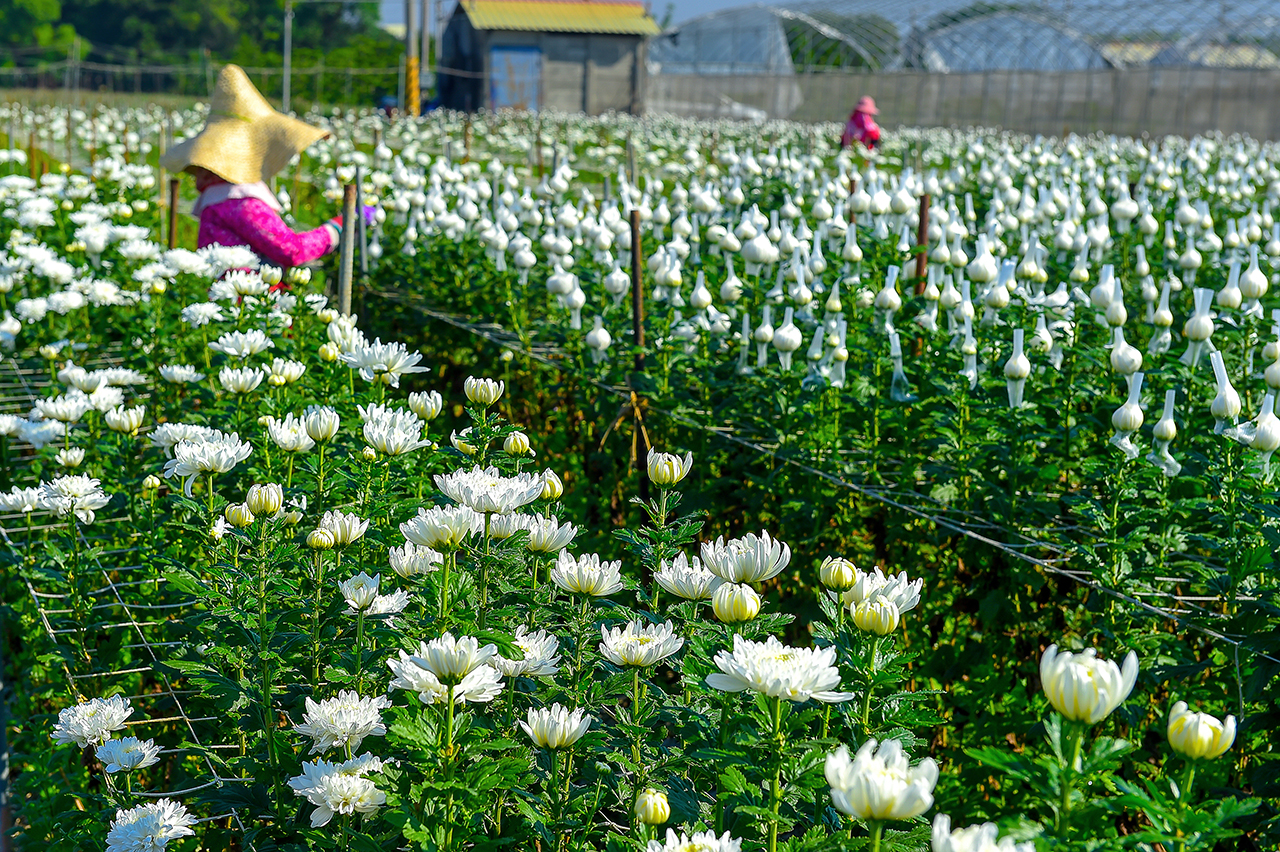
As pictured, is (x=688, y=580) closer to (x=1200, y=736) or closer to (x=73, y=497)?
(x=1200, y=736)

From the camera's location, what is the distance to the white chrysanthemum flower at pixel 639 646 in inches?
65.2

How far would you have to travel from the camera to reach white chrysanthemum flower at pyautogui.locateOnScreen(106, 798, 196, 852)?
1694 millimetres

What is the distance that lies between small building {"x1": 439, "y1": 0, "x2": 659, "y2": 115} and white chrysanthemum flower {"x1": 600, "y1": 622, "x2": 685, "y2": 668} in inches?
1297

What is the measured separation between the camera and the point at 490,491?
1829mm

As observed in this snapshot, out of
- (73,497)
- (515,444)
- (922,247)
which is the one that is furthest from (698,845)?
(922,247)

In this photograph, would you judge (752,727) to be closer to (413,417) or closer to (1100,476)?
(413,417)

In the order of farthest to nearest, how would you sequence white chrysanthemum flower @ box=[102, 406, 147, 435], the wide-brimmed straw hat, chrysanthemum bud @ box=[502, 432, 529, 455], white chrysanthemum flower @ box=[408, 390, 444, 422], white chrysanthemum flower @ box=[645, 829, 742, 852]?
the wide-brimmed straw hat < white chrysanthemum flower @ box=[102, 406, 147, 435] < white chrysanthemum flower @ box=[408, 390, 444, 422] < chrysanthemum bud @ box=[502, 432, 529, 455] < white chrysanthemum flower @ box=[645, 829, 742, 852]

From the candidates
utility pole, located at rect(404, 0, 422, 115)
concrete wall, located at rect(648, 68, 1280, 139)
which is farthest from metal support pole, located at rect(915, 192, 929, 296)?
utility pole, located at rect(404, 0, 422, 115)

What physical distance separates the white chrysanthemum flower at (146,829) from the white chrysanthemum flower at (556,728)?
57 cm

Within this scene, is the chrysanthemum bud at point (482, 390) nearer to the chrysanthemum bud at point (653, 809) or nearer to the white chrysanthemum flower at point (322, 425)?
the white chrysanthemum flower at point (322, 425)

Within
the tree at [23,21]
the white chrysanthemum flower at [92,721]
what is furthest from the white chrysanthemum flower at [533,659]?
the tree at [23,21]

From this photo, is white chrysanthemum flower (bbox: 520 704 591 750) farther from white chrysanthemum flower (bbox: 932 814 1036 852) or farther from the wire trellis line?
the wire trellis line

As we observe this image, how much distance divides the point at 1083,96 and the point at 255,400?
2610 cm

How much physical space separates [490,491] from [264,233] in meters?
3.64
